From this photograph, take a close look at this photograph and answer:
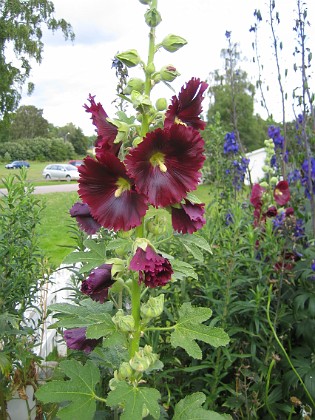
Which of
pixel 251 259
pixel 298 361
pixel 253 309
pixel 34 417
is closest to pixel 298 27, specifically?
pixel 251 259

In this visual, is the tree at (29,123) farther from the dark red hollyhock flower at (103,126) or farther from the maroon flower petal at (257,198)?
the dark red hollyhock flower at (103,126)

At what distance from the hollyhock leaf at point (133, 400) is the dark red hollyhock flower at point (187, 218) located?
1.45 ft

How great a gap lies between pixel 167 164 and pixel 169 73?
268 mm

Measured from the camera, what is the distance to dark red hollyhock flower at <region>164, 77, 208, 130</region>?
4.08ft

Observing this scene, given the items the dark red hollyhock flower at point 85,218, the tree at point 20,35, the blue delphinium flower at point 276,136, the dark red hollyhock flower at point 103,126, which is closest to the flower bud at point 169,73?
the dark red hollyhock flower at point 103,126

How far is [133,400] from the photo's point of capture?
3.78 ft

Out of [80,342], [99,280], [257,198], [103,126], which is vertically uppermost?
[103,126]

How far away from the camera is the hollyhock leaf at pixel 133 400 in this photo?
1.13 meters

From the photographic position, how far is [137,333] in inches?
52.1

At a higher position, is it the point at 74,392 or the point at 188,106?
the point at 188,106

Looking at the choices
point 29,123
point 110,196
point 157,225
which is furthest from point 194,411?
point 29,123

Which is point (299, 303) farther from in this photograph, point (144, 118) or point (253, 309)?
point (144, 118)

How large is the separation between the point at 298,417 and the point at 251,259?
3.36 ft

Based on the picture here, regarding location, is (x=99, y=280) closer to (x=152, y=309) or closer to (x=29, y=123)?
(x=152, y=309)
